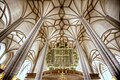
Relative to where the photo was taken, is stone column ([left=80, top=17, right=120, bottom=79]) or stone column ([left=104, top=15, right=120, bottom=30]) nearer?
stone column ([left=80, top=17, right=120, bottom=79])

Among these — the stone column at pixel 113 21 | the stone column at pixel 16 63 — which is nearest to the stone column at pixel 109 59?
the stone column at pixel 113 21

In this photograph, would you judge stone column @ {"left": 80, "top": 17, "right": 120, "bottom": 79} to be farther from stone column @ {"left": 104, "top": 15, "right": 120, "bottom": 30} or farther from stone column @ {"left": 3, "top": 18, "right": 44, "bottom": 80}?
stone column @ {"left": 3, "top": 18, "right": 44, "bottom": 80}

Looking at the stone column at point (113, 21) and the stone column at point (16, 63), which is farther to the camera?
the stone column at point (113, 21)

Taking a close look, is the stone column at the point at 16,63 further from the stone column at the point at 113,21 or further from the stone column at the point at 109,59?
the stone column at the point at 113,21

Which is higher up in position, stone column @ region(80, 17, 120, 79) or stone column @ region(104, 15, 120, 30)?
stone column @ region(104, 15, 120, 30)

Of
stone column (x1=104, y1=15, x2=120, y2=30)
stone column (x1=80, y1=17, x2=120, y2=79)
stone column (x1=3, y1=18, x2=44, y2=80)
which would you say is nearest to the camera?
stone column (x1=3, y1=18, x2=44, y2=80)

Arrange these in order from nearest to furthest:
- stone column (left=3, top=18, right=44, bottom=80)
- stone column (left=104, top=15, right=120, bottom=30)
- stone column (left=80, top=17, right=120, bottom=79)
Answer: stone column (left=3, top=18, right=44, bottom=80), stone column (left=80, top=17, right=120, bottom=79), stone column (left=104, top=15, right=120, bottom=30)

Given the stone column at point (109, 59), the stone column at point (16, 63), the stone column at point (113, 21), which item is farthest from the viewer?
the stone column at point (113, 21)

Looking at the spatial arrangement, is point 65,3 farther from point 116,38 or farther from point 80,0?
point 116,38

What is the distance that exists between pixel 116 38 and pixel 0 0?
622 inches

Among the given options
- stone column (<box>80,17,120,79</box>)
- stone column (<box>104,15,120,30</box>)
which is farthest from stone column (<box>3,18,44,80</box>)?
stone column (<box>104,15,120,30</box>)

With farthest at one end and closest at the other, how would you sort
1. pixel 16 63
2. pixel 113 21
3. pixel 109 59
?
pixel 113 21 < pixel 109 59 < pixel 16 63

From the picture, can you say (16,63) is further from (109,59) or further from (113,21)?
(113,21)

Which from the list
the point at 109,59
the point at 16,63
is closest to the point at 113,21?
the point at 109,59
